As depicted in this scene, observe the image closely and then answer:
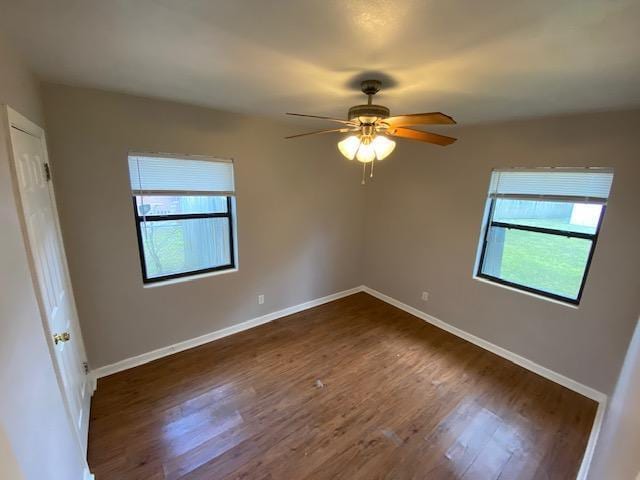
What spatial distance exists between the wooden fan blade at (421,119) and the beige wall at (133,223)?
1.73m

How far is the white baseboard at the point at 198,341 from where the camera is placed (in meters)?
2.48

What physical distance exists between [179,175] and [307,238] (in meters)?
1.69

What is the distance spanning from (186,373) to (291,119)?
2.75m

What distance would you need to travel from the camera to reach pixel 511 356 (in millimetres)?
2859

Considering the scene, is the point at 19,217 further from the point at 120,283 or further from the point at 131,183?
the point at 120,283

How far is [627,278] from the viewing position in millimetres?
2152

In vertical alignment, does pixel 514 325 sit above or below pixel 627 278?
below

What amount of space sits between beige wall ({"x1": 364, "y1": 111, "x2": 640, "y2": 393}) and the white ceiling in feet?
1.36

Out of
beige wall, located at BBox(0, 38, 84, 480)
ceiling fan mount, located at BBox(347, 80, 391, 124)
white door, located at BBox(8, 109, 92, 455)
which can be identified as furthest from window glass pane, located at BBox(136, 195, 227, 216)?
ceiling fan mount, located at BBox(347, 80, 391, 124)

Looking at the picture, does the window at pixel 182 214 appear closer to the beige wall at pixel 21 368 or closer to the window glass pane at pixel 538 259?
the beige wall at pixel 21 368

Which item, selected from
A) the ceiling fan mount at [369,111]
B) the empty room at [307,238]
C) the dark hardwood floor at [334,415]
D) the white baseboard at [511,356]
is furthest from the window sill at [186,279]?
the white baseboard at [511,356]

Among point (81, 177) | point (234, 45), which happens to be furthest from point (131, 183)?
point (234, 45)

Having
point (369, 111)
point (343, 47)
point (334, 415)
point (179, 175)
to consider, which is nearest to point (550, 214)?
point (369, 111)

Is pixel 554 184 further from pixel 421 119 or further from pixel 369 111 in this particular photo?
pixel 369 111
